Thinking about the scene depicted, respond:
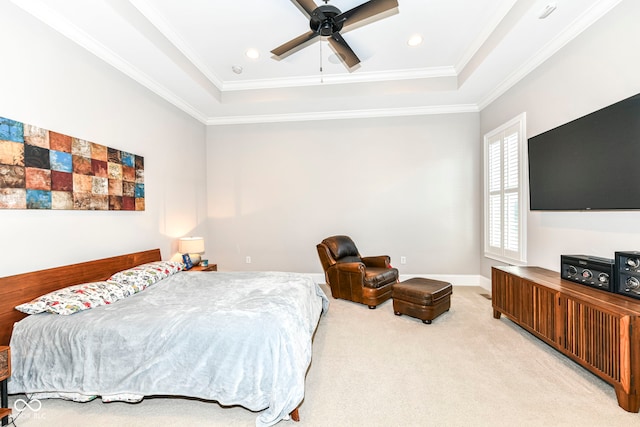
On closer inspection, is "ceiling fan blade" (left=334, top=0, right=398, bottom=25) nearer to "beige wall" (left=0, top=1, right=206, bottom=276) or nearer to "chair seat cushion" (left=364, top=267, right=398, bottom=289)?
"beige wall" (left=0, top=1, right=206, bottom=276)

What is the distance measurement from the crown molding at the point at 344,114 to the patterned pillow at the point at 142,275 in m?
2.98

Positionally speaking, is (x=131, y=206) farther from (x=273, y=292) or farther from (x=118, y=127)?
(x=273, y=292)

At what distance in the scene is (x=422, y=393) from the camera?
205cm

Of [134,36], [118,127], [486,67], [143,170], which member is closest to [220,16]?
[134,36]

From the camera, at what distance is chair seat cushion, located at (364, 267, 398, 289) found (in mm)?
3781

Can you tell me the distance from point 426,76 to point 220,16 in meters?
2.92

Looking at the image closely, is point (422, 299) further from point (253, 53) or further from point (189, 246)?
point (253, 53)

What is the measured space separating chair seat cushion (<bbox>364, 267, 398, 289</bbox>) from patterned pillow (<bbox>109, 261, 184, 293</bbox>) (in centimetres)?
249

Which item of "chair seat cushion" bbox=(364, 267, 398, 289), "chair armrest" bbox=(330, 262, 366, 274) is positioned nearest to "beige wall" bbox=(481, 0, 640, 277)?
"chair seat cushion" bbox=(364, 267, 398, 289)

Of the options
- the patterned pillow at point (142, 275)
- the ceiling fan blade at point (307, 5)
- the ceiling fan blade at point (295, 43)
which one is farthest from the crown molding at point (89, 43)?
the patterned pillow at point (142, 275)

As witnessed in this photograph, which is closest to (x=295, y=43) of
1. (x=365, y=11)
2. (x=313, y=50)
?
(x=365, y=11)

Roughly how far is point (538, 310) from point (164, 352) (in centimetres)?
324

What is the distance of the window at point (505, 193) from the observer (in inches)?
145

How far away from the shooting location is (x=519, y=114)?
3.68 m
